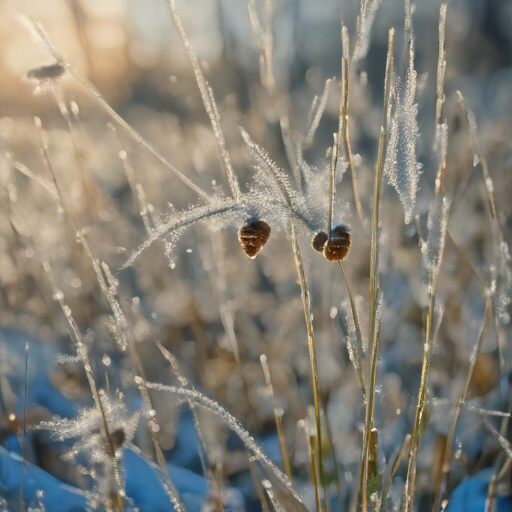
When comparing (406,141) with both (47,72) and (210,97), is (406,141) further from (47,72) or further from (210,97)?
(47,72)

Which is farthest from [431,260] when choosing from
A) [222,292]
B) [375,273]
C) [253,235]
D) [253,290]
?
[253,290]

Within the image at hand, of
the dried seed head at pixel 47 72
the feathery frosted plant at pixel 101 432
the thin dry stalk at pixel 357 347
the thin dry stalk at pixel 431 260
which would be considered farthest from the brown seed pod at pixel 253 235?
the dried seed head at pixel 47 72

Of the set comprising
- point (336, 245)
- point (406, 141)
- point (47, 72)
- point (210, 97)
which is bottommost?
point (336, 245)

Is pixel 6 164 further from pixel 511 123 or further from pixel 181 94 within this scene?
pixel 511 123

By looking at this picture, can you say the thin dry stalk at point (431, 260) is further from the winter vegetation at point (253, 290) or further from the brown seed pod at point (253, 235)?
the brown seed pod at point (253, 235)

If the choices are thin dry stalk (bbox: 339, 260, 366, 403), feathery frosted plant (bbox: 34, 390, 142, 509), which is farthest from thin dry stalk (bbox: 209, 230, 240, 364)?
thin dry stalk (bbox: 339, 260, 366, 403)

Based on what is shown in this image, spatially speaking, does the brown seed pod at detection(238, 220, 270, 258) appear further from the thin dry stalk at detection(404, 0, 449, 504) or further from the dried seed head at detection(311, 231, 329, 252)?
the thin dry stalk at detection(404, 0, 449, 504)

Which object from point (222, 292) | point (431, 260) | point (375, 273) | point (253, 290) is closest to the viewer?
point (375, 273)

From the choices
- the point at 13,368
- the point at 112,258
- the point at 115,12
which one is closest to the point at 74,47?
the point at 115,12
